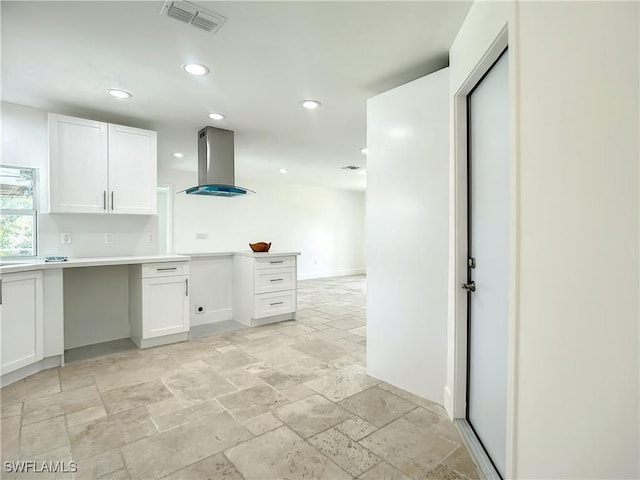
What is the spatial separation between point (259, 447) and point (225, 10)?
2.42m

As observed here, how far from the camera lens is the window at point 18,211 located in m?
3.20

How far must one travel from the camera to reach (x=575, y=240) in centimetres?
93

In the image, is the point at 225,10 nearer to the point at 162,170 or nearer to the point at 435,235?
the point at 435,235

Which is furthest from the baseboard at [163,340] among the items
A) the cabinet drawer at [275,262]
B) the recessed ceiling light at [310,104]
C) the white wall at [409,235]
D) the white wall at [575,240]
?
the white wall at [575,240]

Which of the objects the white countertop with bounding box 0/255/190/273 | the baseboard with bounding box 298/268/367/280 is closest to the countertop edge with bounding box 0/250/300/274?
the white countertop with bounding box 0/255/190/273

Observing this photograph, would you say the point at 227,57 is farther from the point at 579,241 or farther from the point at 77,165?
the point at 579,241

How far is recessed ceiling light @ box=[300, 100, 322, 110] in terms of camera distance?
3271mm

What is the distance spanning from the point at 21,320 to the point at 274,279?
2491 millimetres

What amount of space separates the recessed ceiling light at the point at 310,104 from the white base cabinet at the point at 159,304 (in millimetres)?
2098

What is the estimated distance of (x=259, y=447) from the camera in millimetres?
1856

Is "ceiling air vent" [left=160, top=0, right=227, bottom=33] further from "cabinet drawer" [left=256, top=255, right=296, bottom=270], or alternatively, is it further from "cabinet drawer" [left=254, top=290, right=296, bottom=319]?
"cabinet drawer" [left=254, top=290, right=296, bottom=319]

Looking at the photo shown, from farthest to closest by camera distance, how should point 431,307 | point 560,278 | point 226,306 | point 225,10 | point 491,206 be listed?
point 226,306 → point 431,307 → point 225,10 → point 491,206 → point 560,278

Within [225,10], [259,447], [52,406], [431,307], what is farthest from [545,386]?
[52,406]

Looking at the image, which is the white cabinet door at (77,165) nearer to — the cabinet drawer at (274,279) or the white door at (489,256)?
the cabinet drawer at (274,279)
